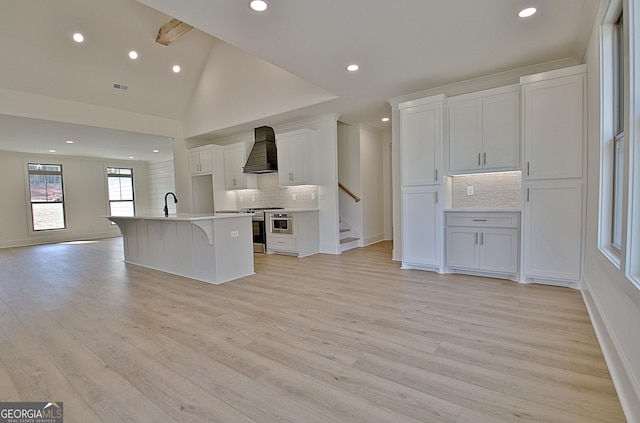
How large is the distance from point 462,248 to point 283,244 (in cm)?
316

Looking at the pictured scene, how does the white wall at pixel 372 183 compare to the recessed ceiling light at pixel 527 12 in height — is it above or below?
below

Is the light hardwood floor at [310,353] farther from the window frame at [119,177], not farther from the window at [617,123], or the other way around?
the window frame at [119,177]

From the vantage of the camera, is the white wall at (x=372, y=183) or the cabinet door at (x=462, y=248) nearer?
the cabinet door at (x=462, y=248)

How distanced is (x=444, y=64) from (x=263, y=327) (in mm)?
3630

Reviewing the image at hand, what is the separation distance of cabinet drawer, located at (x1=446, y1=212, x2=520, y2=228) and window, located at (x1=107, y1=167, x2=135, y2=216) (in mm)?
10997

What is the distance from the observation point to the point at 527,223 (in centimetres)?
341

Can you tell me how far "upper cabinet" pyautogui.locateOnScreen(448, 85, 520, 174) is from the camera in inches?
141

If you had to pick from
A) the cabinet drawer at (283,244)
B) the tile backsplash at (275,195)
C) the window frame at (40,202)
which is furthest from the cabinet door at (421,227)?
the window frame at (40,202)

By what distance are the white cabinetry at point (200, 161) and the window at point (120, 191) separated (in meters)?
4.88

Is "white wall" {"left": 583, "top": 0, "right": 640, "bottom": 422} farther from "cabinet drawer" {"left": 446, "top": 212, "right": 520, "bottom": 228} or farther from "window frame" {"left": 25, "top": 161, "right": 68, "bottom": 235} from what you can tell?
"window frame" {"left": 25, "top": 161, "right": 68, "bottom": 235}

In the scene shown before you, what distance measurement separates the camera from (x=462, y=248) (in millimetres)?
3928

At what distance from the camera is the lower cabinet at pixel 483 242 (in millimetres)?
3586

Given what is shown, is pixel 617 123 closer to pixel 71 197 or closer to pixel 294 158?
pixel 294 158

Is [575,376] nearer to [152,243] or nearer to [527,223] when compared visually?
[527,223]
